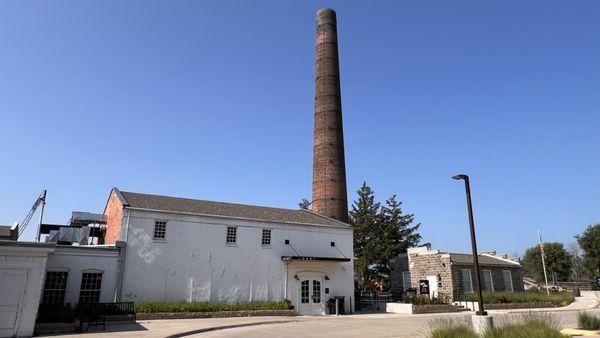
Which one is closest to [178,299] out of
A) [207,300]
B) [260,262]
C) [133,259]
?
[207,300]

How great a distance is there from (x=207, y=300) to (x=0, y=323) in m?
11.5

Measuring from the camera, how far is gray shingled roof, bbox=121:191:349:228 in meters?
25.9

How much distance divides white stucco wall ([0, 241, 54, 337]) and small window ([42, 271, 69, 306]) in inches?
237

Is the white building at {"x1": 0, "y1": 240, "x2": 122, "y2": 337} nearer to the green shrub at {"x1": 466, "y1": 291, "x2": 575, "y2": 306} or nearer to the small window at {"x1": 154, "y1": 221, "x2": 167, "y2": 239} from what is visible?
the small window at {"x1": 154, "y1": 221, "x2": 167, "y2": 239}

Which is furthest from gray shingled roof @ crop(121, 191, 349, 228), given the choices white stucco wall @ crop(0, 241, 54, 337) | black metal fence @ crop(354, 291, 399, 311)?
white stucco wall @ crop(0, 241, 54, 337)

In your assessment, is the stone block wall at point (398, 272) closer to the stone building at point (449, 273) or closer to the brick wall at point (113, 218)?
the stone building at point (449, 273)

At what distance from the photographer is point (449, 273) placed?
31922mm

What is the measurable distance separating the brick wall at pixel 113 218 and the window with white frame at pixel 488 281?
28440mm

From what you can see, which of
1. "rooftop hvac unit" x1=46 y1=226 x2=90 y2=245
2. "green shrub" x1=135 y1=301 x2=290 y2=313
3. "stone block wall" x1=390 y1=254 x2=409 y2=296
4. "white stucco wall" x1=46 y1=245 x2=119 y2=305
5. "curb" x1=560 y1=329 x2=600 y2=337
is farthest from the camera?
"stone block wall" x1=390 y1=254 x2=409 y2=296

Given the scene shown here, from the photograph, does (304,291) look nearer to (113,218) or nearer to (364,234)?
(113,218)

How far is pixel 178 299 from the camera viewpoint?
23750 millimetres

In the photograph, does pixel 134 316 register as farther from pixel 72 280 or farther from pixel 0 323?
pixel 0 323

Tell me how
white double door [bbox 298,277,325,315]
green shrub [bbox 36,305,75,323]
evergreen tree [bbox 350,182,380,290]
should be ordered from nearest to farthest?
green shrub [bbox 36,305,75,323] < white double door [bbox 298,277,325,315] < evergreen tree [bbox 350,182,380,290]

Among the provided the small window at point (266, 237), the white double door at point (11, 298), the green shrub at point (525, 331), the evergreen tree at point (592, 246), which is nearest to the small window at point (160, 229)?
the small window at point (266, 237)
